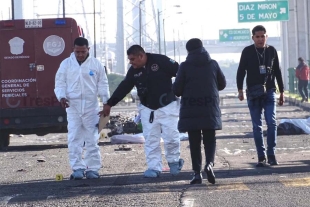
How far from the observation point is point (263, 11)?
6297 cm

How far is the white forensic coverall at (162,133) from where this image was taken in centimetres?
1142

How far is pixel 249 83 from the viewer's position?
12570 millimetres

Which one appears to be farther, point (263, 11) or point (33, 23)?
point (263, 11)

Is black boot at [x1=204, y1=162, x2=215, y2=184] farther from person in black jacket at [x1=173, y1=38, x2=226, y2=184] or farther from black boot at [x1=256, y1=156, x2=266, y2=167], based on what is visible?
black boot at [x1=256, y1=156, x2=266, y2=167]

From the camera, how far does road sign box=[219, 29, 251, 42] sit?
10044cm

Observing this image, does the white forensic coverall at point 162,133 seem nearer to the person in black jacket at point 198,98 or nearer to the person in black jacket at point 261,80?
the person in black jacket at point 198,98

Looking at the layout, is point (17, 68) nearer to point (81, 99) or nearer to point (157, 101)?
point (81, 99)

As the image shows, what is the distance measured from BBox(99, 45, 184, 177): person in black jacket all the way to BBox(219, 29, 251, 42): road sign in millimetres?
89336

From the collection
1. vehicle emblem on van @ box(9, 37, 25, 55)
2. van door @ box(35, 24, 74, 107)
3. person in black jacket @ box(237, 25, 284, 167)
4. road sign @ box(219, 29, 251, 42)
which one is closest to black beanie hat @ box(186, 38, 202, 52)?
person in black jacket @ box(237, 25, 284, 167)

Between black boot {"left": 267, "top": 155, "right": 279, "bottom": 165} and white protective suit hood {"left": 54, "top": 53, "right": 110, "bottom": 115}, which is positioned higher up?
white protective suit hood {"left": 54, "top": 53, "right": 110, "bottom": 115}

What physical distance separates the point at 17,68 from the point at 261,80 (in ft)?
25.2

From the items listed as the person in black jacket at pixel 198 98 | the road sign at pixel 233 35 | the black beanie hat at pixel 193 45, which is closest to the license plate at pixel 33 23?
the person in black jacket at pixel 198 98

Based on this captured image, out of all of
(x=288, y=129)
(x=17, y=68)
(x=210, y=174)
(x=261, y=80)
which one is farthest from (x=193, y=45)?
(x=288, y=129)

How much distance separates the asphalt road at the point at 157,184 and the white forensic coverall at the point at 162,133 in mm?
264
